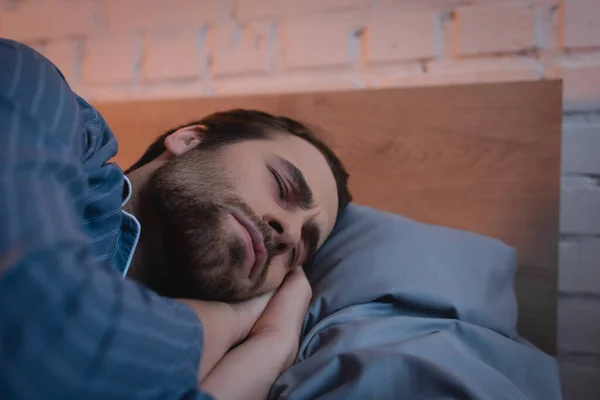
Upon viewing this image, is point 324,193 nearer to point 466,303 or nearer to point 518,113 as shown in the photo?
point 466,303

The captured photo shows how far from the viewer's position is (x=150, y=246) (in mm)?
835

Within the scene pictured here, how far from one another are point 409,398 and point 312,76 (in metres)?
0.96

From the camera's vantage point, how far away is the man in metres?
0.36

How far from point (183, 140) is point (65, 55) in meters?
0.88

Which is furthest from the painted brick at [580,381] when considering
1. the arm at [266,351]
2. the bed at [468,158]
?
the arm at [266,351]

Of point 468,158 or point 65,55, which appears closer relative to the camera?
point 468,158

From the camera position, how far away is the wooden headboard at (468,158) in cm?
108

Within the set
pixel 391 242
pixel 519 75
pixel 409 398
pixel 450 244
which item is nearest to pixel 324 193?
pixel 391 242

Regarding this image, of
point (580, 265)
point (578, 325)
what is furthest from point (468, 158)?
point (578, 325)

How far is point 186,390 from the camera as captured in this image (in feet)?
1.58

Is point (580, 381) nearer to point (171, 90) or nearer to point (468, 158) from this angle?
point (468, 158)

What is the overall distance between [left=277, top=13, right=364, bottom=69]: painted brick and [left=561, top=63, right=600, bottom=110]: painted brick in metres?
0.50

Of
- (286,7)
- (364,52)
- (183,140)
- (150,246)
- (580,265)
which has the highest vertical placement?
(286,7)

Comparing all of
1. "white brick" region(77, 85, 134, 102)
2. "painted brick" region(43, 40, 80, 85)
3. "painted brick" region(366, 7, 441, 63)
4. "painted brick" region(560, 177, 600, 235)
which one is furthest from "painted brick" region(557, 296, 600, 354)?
"painted brick" region(43, 40, 80, 85)
